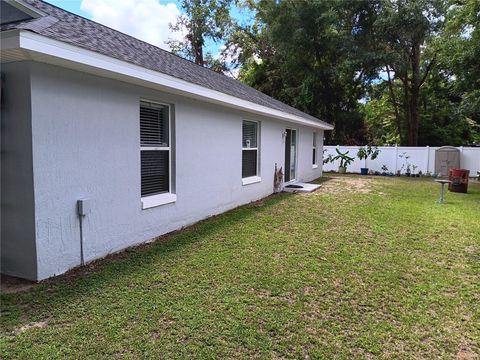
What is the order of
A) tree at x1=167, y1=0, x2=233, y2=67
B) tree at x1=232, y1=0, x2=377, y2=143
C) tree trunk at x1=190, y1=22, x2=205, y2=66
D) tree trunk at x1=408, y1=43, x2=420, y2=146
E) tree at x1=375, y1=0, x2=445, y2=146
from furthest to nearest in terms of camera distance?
tree trunk at x1=190, y1=22, x2=205, y2=66 < tree at x1=167, y1=0, x2=233, y2=67 < tree trunk at x1=408, y1=43, x2=420, y2=146 < tree at x1=232, y1=0, x2=377, y2=143 < tree at x1=375, y1=0, x2=445, y2=146

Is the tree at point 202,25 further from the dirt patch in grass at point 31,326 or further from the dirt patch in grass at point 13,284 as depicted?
the dirt patch in grass at point 31,326

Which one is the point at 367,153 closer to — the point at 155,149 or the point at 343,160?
the point at 343,160

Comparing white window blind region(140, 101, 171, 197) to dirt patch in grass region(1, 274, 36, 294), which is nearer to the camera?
dirt patch in grass region(1, 274, 36, 294)

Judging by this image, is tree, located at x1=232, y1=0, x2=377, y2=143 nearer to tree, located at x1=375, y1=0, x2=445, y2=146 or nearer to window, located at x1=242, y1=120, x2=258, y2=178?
tree, located at x1=375, y1=0, x2=445, y2=146

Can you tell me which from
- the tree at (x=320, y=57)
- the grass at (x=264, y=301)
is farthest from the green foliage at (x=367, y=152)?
the grass at (x=264, y=301)

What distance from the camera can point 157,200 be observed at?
5359mm

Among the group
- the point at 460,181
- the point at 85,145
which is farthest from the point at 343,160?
the point at 85,145

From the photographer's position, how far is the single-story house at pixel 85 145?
352cm

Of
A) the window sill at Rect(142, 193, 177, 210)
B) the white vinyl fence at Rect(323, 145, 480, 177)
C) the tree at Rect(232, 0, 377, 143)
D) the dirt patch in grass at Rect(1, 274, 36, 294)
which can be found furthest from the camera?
the tree at Rect(232, 0, 377, 143)

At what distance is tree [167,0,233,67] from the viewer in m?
27.6

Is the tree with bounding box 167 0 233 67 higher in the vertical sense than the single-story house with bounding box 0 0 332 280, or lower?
higher

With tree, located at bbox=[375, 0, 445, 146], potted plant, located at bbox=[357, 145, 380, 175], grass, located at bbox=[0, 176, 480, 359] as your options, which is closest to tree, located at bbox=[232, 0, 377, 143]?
tree, located at bbox=[375, 0, 445, 146]

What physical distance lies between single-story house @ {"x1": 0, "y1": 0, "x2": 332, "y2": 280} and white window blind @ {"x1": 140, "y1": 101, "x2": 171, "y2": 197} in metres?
0.02

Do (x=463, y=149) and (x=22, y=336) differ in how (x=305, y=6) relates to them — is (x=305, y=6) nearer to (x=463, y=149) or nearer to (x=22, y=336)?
(x=463, y=149)
